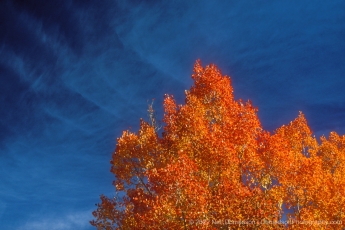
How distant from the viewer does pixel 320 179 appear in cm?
2391

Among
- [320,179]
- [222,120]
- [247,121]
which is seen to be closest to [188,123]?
[222,120]

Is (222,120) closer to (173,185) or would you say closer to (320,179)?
(173,185)

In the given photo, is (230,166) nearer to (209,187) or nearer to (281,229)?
(209,187)

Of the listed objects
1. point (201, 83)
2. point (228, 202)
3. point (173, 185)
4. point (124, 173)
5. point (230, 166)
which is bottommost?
point (228, 202)

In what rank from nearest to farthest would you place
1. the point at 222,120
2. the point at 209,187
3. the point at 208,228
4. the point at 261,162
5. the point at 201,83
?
1. the point at 208,228
2. the point at 209,187
3. the point at 261,162
4. the point at 222,120
5. the point at 201,83

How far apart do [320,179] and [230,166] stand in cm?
975

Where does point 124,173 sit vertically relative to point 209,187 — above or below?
above

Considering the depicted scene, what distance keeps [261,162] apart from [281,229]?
16.7 feet

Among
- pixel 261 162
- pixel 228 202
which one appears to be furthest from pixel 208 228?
pixel 261 162

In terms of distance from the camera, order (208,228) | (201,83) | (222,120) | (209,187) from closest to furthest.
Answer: (208,228) → (209,187) → (222,120) → (201,83)

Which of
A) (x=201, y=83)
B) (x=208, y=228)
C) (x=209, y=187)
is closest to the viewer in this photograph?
(x=208, y=228)

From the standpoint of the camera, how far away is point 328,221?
76.6 ft

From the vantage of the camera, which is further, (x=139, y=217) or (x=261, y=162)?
(x=261, y=162)

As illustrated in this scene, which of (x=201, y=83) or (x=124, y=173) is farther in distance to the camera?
(x=201, y=83)
